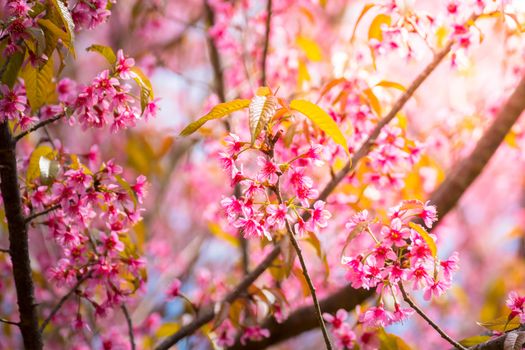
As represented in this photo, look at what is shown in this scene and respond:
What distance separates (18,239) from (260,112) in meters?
0.95

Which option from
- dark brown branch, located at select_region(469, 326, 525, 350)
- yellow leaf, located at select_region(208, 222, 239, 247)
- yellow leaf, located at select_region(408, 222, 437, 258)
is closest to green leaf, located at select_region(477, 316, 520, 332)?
dark brown branch, located at select_region(469, 326, 525, 350)

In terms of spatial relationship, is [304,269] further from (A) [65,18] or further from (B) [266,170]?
(A) [65,18]

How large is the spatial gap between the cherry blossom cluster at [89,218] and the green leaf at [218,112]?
35 centimetres

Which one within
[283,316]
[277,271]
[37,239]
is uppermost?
[37,239]

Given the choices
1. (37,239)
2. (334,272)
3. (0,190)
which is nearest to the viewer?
(0,190)

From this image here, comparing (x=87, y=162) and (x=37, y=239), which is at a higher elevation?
(x=37, y=239)

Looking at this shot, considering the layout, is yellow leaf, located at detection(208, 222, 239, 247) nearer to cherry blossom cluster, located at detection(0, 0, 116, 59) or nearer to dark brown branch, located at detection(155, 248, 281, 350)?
dark brown branch, located at detection(155, 248, 281, 350)

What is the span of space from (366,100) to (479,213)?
6.12m

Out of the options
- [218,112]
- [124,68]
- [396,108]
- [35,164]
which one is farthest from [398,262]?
[35,164]

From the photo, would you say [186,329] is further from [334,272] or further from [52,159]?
[334,272]

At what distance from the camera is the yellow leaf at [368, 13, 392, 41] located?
79.1 inches

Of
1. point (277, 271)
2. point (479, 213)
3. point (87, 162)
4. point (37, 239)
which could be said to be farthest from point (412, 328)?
point (87, 162)

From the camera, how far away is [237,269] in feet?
Result: 11.8

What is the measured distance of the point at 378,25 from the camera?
2035mm
